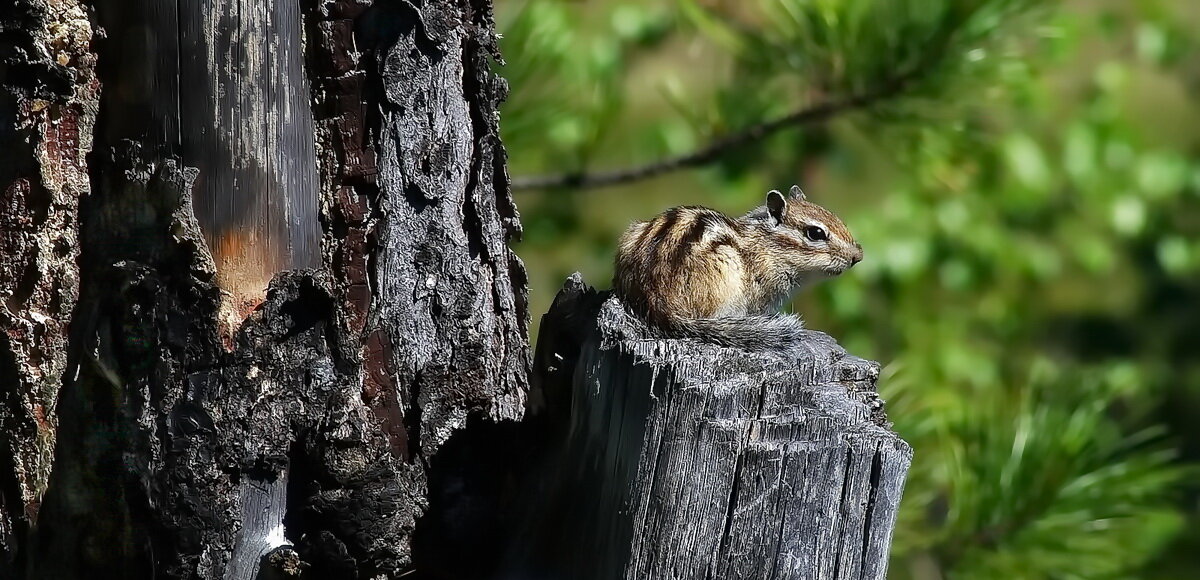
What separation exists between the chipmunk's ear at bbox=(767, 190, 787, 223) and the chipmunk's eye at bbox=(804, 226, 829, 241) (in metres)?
0.06

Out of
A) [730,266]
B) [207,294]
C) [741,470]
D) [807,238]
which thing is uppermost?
[807,238]

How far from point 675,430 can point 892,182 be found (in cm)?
259

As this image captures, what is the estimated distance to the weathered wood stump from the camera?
1228mm

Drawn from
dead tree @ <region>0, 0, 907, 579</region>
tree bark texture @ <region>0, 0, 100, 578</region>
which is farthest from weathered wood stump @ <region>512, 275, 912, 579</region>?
tree bark texture @ <region>0, 0, 100, 578</region>

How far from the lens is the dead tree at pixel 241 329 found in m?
1.35

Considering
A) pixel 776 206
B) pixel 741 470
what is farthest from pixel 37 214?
pixel 776 206

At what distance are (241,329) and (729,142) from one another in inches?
54.4

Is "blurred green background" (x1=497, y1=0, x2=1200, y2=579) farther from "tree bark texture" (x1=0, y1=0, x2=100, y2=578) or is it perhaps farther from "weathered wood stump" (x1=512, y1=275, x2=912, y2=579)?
"tree bark texture" (x1=0, y1=0, x2=100, y2=578)

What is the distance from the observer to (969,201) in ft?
11.7

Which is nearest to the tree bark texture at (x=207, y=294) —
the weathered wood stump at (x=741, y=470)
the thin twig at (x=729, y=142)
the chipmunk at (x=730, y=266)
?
the weathered wood stump at (x=741, y=470)

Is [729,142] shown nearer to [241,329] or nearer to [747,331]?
[747,331]

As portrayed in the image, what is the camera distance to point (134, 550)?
137cm

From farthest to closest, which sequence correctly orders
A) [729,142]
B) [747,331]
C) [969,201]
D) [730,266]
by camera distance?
[969,201]
[729,142]
[730,266]
[747,331]

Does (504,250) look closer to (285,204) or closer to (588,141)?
(285,204)
